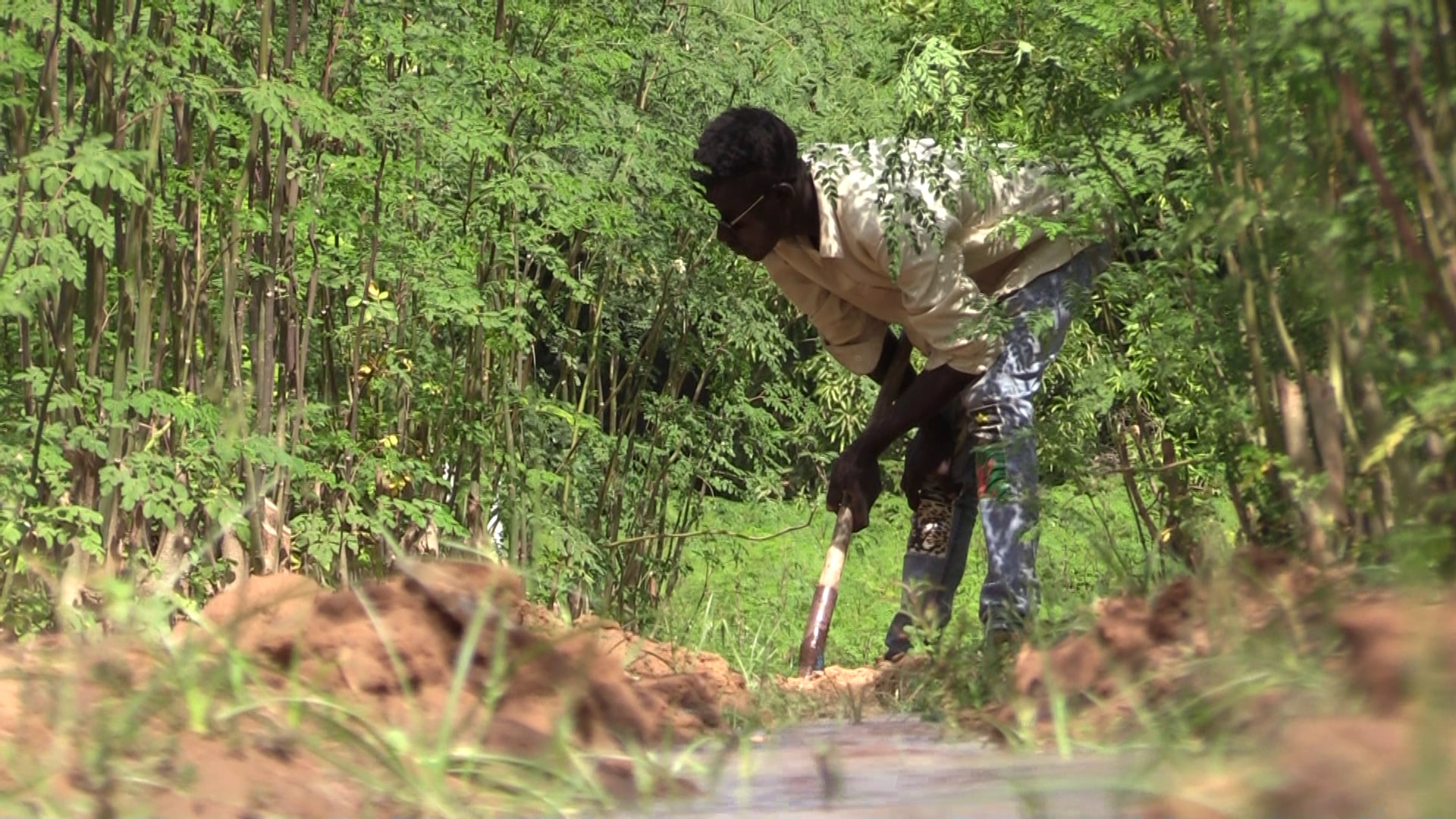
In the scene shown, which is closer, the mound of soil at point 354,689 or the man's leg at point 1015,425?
the mound of soil at point 354,689

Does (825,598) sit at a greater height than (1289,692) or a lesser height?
lesser

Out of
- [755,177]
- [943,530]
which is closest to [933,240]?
[755,177]

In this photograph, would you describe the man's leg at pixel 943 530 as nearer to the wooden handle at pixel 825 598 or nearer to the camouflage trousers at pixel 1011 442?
the camouflage trousers at pixel 1011 442

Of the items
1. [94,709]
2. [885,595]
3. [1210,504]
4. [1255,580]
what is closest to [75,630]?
[94,709]

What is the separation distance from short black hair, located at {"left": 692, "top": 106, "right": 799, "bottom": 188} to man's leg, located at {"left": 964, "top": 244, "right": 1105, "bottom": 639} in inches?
29.8

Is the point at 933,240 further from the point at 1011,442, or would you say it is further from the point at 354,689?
the point at 354,689

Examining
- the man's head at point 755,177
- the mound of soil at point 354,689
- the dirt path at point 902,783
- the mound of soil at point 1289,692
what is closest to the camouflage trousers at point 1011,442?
the man's head at point 755,177

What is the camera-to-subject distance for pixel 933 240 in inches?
198

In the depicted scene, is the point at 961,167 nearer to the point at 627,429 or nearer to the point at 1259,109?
the point at 1259,109

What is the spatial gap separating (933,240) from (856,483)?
2.52ft

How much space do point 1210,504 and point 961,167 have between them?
109 cm

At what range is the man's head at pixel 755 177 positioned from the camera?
209 inches

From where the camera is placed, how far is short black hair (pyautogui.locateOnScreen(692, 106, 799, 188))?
532 centimetres

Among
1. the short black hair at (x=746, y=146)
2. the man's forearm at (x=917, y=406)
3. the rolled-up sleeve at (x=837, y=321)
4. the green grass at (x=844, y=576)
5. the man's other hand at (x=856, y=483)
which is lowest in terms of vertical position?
the green grass at (x=844, y=576)
